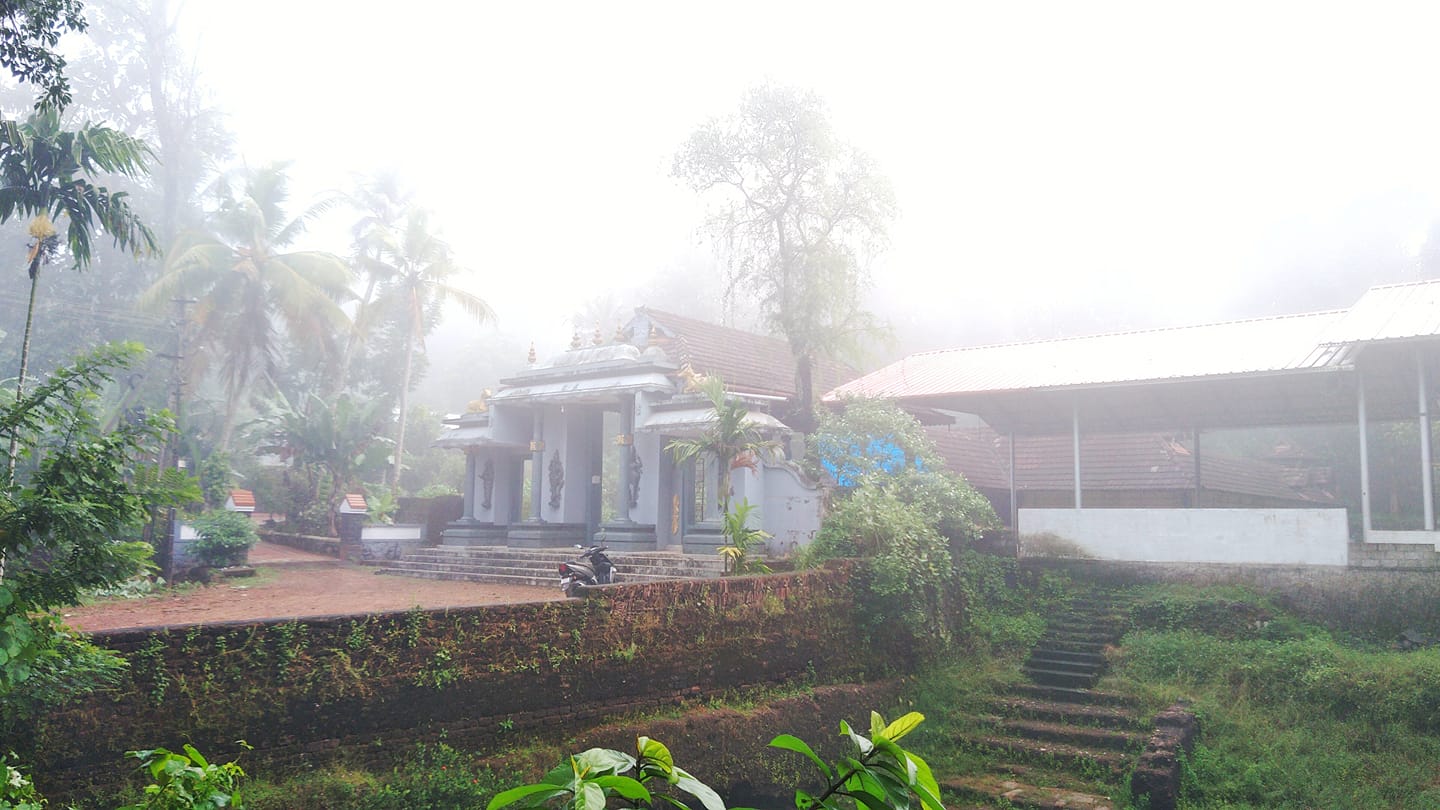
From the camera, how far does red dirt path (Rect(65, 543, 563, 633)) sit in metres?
11.9

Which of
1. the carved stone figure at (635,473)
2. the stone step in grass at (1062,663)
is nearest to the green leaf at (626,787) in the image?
the stone step in grass at (1062,663)

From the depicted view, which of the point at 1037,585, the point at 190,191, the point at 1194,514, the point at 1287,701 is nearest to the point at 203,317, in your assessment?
the point at 190,191

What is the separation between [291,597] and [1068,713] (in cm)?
1018

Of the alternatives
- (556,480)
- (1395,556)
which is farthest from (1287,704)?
(556,480)

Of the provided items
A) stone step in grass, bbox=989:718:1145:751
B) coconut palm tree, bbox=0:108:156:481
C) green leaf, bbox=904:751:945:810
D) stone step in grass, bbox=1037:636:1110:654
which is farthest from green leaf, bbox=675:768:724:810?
stone step in grass, bbox=1037:636:1110:654

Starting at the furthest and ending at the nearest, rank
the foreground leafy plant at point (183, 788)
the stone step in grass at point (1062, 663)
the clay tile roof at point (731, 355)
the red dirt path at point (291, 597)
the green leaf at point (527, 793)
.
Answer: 1. the clay tile roof at point (731, 355)
2. the red dirt path at point (291, 597)
3. the stone step in grass at point (1062, 663)
4. the foreground leafy plant at point (183, 788)
5. the green leaf at point (527, 793)

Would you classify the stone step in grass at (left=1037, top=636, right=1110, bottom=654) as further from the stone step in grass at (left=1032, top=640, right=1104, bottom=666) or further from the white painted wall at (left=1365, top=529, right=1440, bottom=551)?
the white painted wall at (left=1365, top=529, right=1440, bottom=551)

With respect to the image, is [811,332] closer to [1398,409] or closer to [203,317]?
[1398,409]

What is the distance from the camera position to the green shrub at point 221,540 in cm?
1622

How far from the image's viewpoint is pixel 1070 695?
1059 centimetres

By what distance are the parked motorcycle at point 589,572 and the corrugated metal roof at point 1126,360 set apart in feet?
17.4

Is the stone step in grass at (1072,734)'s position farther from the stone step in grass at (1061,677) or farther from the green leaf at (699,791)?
the green leaf at (699,791)

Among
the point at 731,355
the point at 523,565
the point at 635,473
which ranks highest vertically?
the point at 731,355

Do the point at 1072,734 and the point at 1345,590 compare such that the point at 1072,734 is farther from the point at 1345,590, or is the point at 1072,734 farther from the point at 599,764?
the point at 599,764
